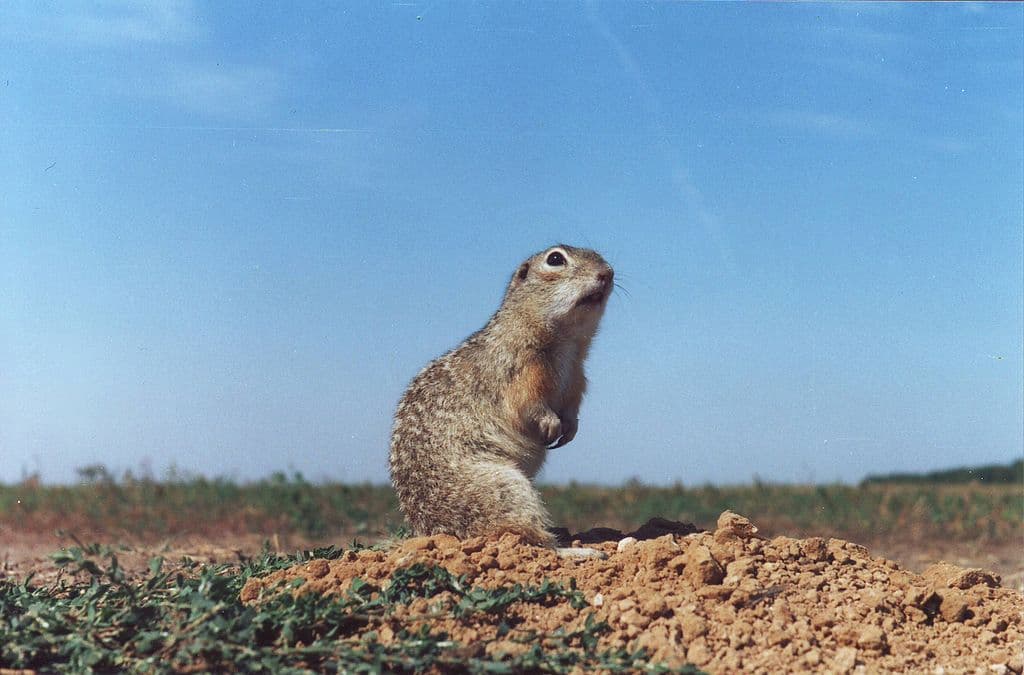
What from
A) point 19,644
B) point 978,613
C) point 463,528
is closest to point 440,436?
point 463,528

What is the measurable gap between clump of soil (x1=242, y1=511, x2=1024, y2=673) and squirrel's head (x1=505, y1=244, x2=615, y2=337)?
1.75 meters

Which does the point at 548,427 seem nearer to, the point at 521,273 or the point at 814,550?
the point at 521,273

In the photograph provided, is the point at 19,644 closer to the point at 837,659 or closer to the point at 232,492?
the point at 837,659

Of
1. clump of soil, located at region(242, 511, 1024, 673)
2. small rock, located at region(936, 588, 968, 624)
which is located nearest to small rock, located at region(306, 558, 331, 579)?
clump of soil, located at region(242, 511, 1024, 673)

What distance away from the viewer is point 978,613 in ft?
20.2

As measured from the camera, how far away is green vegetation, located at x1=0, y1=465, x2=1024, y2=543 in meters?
12.1

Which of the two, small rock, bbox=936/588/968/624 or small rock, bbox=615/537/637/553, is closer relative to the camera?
small rock, bbox=936/588/968/624

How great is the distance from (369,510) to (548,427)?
6.14 metres

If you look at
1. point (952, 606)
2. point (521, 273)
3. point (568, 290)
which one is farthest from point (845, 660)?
point (521, 273)

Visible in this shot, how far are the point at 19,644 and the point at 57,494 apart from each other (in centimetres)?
975

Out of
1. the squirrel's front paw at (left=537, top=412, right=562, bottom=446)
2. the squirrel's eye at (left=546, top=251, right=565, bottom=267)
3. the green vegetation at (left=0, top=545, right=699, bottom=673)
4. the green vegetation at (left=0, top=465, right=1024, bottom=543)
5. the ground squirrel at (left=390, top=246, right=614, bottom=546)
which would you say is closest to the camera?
the green vegetation at (left=0, top=545, right=699, bottom=673)

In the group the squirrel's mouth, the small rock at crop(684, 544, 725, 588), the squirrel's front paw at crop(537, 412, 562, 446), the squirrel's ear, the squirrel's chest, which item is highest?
the squirrel's ear

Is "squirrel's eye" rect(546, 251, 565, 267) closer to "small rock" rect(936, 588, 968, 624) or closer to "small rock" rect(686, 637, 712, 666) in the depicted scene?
"small rock" rect(686, 637, 712, 666)

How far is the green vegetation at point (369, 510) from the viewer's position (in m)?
12.1
